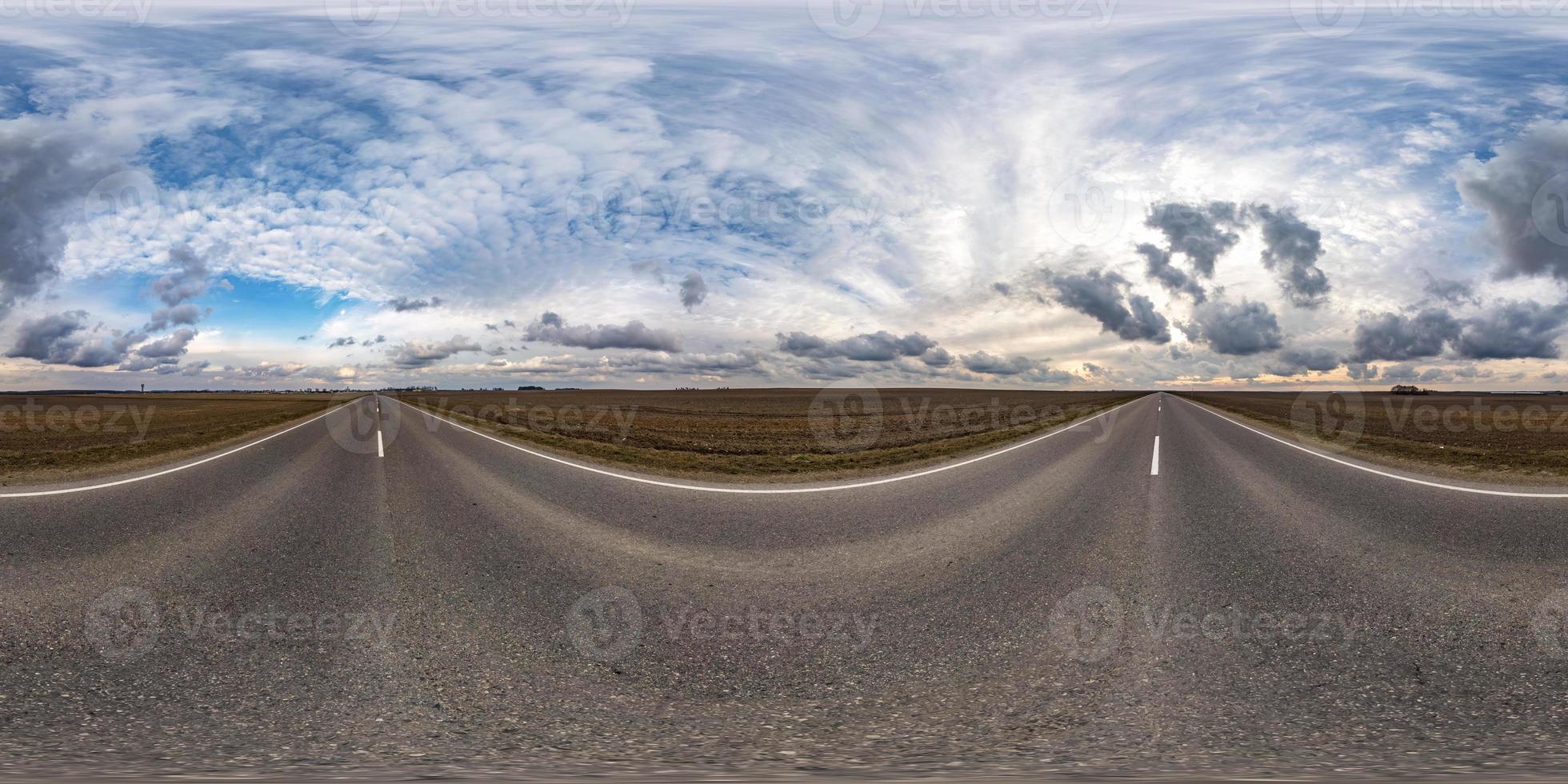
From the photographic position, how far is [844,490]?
12414 mm

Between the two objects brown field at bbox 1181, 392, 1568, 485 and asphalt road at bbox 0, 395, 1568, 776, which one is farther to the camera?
brown field at bbox 1181, 392, 1568, 485

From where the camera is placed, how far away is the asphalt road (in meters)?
3.86

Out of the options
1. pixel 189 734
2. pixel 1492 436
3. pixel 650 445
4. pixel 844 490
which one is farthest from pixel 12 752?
pixel 1492 436

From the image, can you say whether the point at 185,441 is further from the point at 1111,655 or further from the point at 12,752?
the point at 1111,655

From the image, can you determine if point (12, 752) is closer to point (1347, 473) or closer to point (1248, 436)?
point (1347, 473)

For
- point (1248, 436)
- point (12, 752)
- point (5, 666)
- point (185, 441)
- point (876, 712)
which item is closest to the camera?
point (12, 752)

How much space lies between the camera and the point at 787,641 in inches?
210

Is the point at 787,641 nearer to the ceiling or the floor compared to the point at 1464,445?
nearer to the ceiling

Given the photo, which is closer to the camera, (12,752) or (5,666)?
(12,752)

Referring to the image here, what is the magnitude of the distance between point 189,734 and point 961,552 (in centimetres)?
647

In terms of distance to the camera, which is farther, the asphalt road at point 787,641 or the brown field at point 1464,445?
the brown field at point 1464,445

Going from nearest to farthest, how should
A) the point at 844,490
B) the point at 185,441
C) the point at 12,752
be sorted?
the point at 12,752 → the point at 844,490 → the point at 185,441

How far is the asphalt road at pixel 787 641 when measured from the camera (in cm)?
386

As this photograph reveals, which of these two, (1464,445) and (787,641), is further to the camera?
(1464,445)
